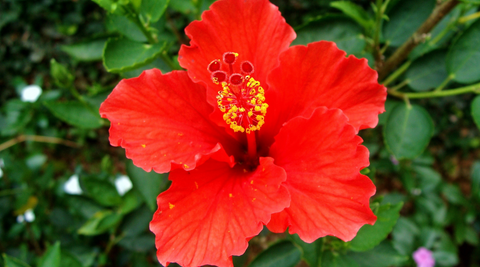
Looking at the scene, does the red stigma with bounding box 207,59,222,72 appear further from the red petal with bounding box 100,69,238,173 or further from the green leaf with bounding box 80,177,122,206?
the green leaf with bounding box 80,177,122,206

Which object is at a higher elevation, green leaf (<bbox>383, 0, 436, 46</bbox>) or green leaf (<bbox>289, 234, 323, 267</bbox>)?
green leaf (<bbox>383, 0, 436, 46</bbox>)

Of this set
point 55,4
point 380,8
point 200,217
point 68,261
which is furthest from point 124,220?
point 55,4

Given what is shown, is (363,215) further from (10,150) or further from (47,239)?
(10,150)

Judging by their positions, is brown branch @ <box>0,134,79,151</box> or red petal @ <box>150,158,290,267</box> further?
brown branch @ <box>0,134,79,151</box>

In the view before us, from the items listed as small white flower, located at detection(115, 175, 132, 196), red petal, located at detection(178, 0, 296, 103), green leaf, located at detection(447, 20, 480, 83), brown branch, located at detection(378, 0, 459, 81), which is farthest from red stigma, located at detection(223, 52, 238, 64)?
small white flower, located at detection(115, 175, 132, 196)

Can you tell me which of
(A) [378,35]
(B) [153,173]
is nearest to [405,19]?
(A) [378,35]

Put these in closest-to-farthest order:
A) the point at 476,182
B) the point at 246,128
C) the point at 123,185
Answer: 1. the point at 246,128
2. the point at 123,185
3. the point at 476,182

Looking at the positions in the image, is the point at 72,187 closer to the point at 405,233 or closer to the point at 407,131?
A: the point at 407,131

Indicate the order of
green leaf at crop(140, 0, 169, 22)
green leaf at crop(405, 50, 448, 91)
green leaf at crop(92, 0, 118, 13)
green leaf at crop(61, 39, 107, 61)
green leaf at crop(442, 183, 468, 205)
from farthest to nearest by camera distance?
green leaf at crop(442, 183, 468, 205) → green leaf at crop(61, 39, 107, 61) → green leaf at crop(405, 50, 448, 91) → green leaf at crop(140, 0, 169, 22) → green leaf at crop(92, 0, 118, 13)
